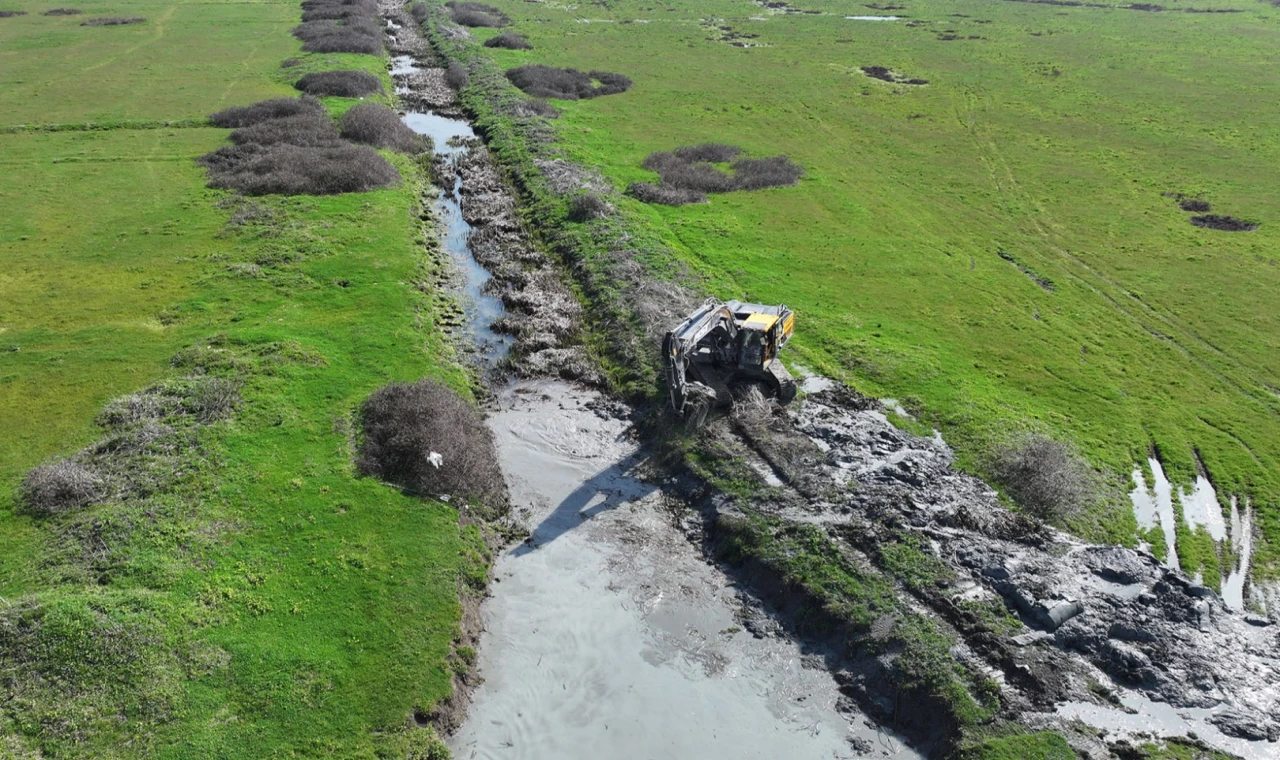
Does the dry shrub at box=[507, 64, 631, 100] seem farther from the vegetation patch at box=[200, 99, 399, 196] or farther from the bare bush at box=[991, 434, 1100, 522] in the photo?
the bare bush at box=[991, 434, 1100, 522]

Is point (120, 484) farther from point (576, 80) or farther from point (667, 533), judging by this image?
point (576, 80)

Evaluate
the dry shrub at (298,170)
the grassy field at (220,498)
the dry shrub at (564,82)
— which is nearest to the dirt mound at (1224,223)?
the grassy field at (220,498)

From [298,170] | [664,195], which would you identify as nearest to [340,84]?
[298,170]

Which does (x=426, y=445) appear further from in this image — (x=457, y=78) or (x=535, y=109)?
(x=457, y=78)

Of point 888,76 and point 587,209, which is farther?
point 888,76

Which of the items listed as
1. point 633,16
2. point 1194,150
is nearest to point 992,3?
point 633,16

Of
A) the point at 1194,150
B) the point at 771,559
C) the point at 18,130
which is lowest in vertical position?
the point at 18,130
